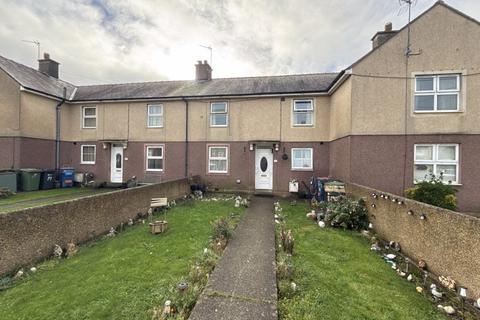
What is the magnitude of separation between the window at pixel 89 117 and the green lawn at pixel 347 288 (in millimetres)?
14998

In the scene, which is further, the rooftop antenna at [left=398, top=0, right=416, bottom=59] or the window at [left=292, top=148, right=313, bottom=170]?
the window at [left=292, top=148, right=313, bottom=170]

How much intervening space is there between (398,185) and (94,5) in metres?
17.7

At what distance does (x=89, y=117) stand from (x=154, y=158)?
5.41 metres

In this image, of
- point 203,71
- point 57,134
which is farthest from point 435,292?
point 57,134

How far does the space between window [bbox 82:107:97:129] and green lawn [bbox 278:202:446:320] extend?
14998mm

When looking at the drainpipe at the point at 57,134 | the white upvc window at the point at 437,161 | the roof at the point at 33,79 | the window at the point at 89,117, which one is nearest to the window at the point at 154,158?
the window at the point at 89,117

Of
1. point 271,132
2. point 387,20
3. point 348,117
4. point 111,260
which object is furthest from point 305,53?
point 111,260

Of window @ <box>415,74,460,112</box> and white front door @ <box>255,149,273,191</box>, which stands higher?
window @ <box>415,74,460,112</box>

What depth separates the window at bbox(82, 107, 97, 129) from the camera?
49.1 ft

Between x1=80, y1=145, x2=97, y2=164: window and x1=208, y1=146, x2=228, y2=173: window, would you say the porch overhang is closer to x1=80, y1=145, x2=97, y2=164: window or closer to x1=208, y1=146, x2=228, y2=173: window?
x1=80, y1=145, x2=97, y2=164: window

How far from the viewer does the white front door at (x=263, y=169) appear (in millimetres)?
12859

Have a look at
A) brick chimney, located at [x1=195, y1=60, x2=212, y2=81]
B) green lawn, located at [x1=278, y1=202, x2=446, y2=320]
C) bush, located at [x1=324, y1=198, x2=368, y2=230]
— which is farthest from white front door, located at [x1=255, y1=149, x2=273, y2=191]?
brick chimney, located at [x1=195, y1=60, x2=212, y2=81]

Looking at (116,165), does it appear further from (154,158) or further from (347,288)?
(347,288)

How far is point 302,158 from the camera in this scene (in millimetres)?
12570
